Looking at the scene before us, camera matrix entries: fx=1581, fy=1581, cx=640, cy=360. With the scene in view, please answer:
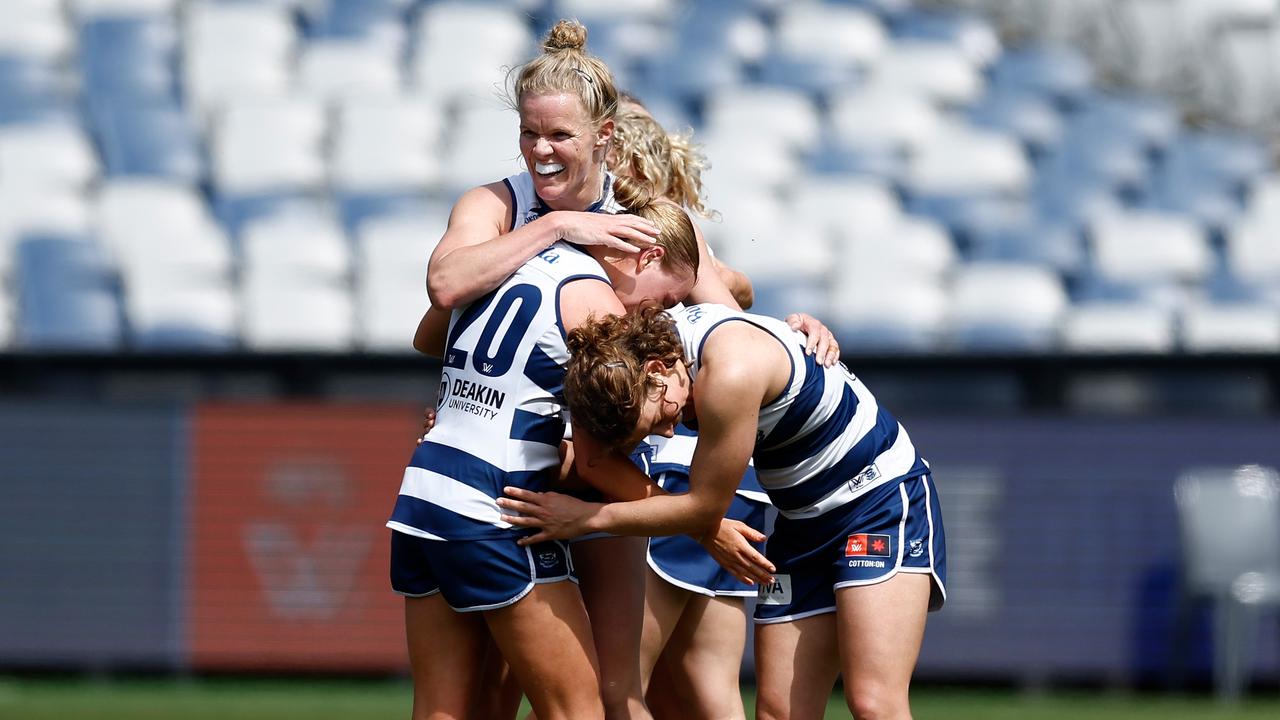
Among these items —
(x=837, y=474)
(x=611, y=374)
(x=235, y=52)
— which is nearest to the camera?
(x=611, y=374)

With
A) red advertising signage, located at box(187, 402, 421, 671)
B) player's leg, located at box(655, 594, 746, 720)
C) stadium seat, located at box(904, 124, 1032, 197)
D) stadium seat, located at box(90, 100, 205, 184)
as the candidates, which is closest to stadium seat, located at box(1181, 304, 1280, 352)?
stadium seat, located at box(904, 124, 1032, 197)

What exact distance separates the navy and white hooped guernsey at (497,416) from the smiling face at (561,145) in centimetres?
29

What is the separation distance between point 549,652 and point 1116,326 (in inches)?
298

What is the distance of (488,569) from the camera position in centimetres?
361

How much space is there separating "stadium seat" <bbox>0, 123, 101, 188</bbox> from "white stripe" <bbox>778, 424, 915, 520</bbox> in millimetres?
8218

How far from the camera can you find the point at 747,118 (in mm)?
12133

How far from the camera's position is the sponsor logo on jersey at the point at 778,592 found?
4.43m

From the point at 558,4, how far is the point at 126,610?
670 centimetres

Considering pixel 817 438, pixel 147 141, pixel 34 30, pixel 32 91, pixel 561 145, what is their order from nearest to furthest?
1. pixel 561 145
2. pixel 817 438
3. pixel 147 141
4. pixel 32 91
5. pixel 34 30

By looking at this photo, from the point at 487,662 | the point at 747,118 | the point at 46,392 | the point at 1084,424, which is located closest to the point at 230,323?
the point at 46,392

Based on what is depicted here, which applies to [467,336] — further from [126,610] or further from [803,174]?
[803,174]

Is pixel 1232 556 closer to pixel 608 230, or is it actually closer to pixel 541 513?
pixel 608 230

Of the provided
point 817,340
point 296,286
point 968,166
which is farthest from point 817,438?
point 968,166

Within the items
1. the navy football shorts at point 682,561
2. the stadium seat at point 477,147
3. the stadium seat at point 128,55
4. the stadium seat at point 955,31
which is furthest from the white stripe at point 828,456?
the stadium seat at point 955,31
